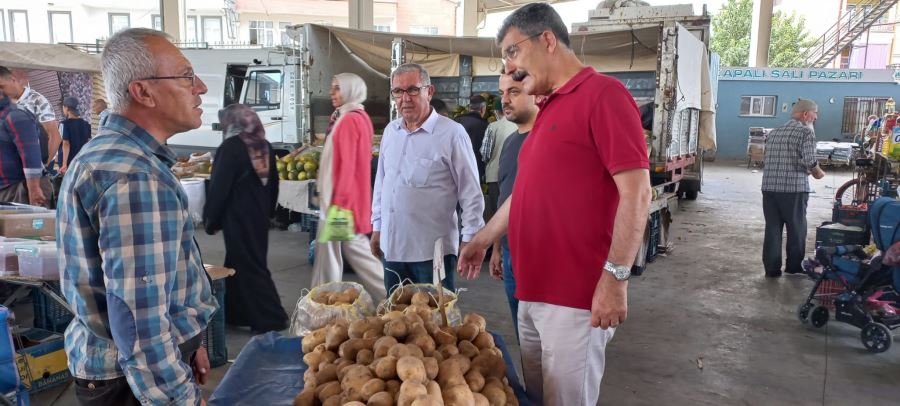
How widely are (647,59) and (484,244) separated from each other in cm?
654

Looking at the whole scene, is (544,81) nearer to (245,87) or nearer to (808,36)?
(245,87)

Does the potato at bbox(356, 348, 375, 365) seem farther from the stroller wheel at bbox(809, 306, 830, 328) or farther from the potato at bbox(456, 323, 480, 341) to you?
the stroller wheel at bbox(809, 306, 830, 328)

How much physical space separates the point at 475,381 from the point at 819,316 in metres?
4.33

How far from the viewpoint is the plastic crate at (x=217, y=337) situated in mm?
4086

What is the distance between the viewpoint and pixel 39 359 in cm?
362

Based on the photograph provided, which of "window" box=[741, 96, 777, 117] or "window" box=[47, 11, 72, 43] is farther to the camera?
"window" box=[47, 11, 72, 43]

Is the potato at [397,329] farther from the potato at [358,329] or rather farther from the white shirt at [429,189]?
the white shirt at [429,189]

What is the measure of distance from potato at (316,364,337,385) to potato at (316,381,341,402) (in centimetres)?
6

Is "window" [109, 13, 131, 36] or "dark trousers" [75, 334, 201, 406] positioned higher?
"window" [109, 13, 131, 36]

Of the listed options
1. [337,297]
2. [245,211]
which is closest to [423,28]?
[245,211]

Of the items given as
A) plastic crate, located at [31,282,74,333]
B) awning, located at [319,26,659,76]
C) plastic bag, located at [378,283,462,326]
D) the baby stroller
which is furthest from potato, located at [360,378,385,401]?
awning, located at [319,26,659,76]

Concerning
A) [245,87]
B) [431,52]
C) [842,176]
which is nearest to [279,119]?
[245,87]

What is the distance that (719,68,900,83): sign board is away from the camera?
71.7ft

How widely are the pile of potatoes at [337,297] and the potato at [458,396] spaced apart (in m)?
1.40
